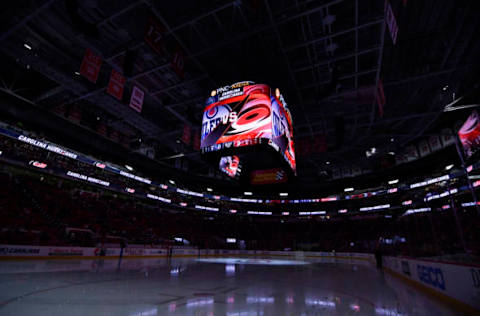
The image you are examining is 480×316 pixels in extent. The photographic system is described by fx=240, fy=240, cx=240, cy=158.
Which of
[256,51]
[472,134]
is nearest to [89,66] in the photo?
[256,51]

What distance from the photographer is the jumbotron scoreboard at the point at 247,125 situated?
9.73 metres

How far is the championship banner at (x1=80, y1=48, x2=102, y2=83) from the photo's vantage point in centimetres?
1003

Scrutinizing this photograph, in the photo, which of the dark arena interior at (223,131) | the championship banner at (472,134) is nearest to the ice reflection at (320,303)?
the dark arena interior at (223,131)

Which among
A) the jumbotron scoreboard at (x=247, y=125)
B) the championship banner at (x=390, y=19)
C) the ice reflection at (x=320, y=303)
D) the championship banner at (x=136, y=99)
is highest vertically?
the championship banner at (x=390, y=19)

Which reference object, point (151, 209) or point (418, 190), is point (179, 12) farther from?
point (418, 190)

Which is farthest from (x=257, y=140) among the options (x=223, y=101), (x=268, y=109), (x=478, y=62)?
(x=478, y=62)

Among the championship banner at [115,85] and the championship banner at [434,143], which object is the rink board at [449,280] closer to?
the championship banner at [115,85]

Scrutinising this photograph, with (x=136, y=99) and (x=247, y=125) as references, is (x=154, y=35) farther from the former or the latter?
(x=247, y=125)

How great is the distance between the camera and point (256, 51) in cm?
1257

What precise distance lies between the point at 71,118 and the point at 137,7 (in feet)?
35.7

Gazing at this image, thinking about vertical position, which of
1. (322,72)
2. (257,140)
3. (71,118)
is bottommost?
(257,140)

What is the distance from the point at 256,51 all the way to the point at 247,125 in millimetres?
4995

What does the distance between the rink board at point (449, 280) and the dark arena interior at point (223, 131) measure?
0.19 ft

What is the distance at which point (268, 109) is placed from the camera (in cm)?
1010
